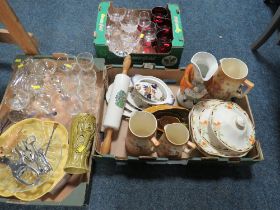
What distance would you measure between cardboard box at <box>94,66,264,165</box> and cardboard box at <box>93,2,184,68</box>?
0.07 metres

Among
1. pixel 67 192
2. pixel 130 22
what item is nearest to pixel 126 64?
pixel 130 22

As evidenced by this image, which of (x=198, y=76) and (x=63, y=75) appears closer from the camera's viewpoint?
(x=198, y=76)

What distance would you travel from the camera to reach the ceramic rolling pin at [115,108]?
1.01 metres

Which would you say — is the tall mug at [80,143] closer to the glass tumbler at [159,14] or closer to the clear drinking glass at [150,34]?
the clear drinking glass at [150,34]

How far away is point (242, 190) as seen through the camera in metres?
1.12

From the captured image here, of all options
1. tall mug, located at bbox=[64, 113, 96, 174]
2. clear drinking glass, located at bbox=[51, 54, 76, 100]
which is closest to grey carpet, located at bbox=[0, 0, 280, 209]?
tall mug, located at bbox=[64, 113, 96, 174]

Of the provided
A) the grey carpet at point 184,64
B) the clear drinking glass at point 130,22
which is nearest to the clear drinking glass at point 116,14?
the clear drinking glass at point 130,22

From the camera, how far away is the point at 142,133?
3.12ft

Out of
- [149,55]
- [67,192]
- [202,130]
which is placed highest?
[149,55]

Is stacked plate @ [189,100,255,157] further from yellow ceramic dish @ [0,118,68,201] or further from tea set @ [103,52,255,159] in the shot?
yellow ceramic dish @ [0,118,68,201]

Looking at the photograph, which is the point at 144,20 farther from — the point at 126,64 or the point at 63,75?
the point at 63,75

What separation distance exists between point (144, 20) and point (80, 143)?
2.34 ft

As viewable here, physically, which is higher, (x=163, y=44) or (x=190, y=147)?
(x=163, y=44)

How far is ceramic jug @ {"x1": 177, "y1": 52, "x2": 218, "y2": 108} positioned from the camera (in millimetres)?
988
